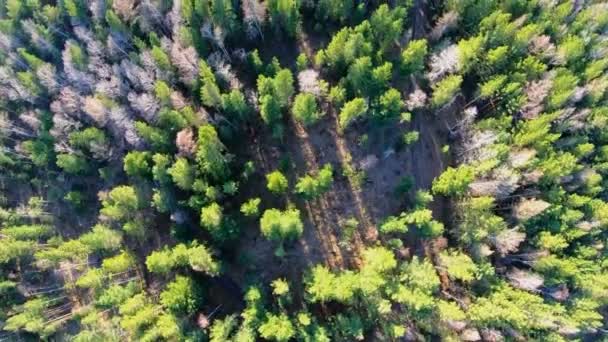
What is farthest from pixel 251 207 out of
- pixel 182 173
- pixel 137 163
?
pixel 137 163

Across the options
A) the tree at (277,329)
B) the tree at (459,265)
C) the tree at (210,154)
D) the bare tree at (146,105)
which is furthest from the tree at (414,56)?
the tree at (277,329)

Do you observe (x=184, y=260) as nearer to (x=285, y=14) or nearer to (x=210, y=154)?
(x=210, y=154)

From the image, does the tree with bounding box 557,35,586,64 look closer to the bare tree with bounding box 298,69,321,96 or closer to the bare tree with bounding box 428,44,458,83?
the bare tree with bounding box 428,44,458,83

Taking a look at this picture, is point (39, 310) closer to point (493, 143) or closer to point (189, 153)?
point (189, 153)

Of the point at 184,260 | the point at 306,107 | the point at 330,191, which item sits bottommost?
the point at 184,260

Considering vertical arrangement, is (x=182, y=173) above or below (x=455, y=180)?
above

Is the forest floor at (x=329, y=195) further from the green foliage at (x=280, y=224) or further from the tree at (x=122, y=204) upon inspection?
the tree at (x=122, y=204)

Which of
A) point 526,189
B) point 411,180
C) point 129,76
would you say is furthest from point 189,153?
point 526,189
